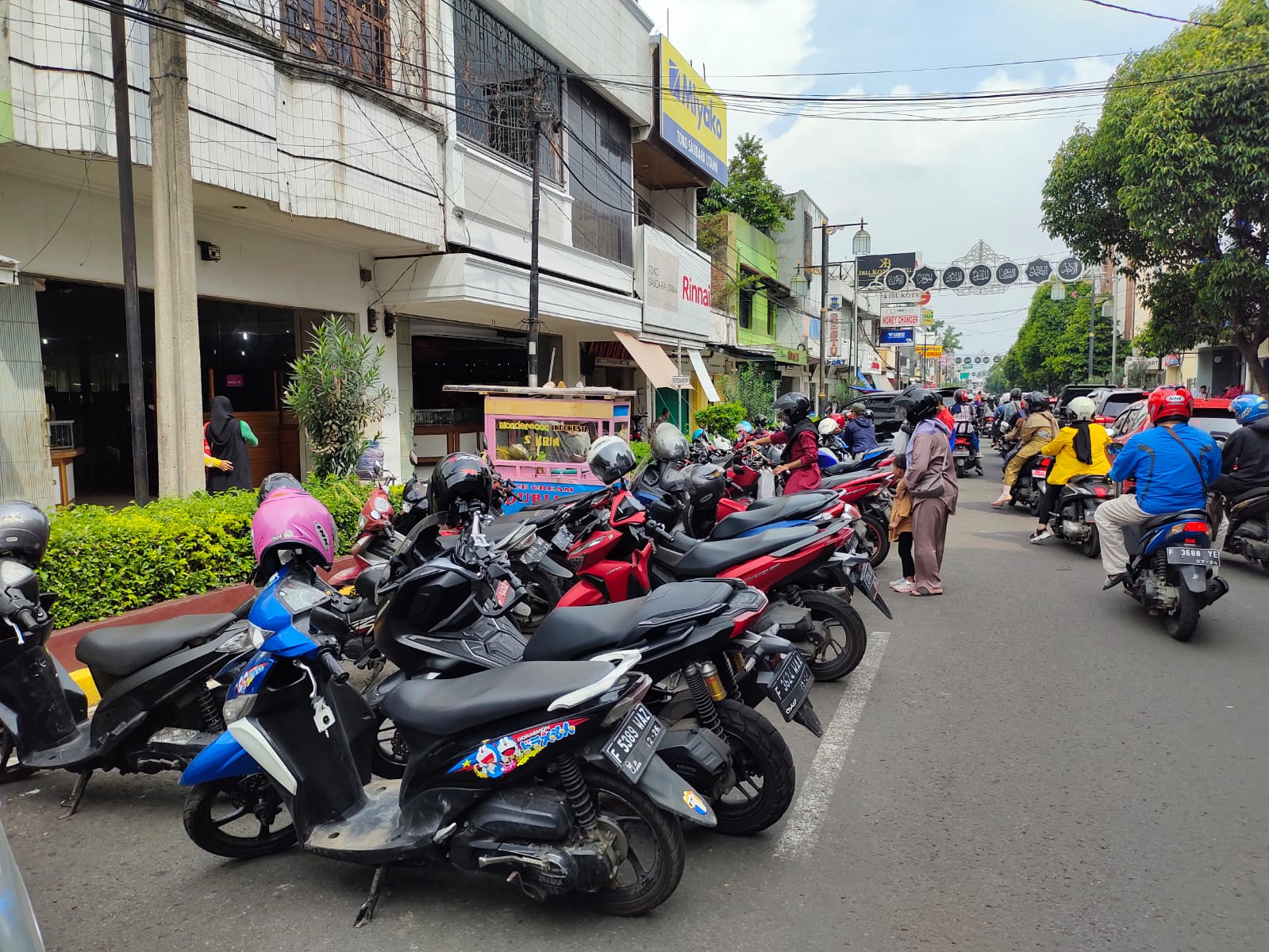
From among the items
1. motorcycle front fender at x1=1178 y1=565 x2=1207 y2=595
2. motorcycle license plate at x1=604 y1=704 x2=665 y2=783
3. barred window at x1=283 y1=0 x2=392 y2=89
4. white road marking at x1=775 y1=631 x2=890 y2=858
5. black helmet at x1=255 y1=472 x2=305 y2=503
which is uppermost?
barred window at x1=283 y1=0 x2=392 y2=89

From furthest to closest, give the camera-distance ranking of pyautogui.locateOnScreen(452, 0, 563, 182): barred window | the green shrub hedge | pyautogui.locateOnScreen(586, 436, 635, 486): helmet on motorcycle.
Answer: pyautogui.locateOnScreen(452, 0, 563, 182): barred window → pyautogui.locateOnScreen(586, 436, 635, 486): helmet on motorcycle → the green shrub hedge

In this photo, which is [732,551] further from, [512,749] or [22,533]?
[22,533]

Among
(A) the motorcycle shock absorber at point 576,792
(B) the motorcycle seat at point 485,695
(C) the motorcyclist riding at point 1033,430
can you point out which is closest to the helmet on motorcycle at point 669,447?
(B) the motorcycle seat at point 485,695

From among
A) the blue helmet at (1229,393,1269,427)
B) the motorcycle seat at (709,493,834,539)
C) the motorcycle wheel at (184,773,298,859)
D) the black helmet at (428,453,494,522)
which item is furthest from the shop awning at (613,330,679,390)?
the motorcycle wheel at (184,773,298,859)

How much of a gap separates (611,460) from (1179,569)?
4.02 metres

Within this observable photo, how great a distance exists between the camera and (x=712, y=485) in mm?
6344

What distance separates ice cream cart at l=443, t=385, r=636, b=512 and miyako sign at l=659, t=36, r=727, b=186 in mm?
11871

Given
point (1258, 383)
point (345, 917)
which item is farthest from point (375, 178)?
point (1258, 383)

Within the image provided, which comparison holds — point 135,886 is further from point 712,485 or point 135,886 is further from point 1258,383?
point 1258,383

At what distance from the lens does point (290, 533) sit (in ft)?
11.3

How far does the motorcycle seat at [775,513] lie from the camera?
16.9 ft

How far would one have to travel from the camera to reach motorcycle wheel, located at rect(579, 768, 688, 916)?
8.56ft

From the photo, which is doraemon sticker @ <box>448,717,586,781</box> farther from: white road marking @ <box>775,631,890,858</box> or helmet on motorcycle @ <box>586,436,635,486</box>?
helmet on motorcycle @ <box>586,436,635,486</box>

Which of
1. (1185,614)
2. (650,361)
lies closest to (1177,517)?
(1185,614)
